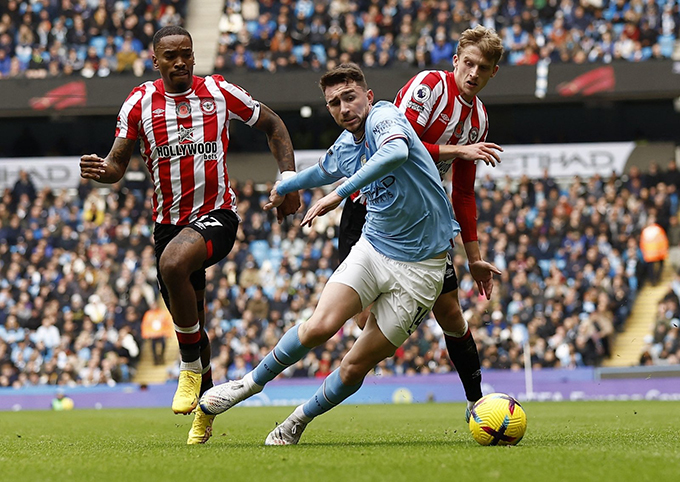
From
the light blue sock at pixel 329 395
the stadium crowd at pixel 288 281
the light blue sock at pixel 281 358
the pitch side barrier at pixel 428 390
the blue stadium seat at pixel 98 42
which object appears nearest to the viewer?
the light blue sock at pixel 281 358

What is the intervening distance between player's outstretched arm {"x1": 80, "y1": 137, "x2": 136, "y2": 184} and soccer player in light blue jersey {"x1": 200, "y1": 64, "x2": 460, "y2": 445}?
1544 millimetres

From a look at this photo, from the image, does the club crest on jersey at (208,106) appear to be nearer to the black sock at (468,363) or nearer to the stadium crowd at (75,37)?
the black sock at (468,363)

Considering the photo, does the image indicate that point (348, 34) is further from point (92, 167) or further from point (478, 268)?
point (92, 167)

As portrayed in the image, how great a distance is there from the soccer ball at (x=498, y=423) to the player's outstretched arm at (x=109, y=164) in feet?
9.33

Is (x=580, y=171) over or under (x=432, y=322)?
over

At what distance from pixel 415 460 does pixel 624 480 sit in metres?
1.17

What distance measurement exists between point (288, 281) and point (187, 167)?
13.8 meters

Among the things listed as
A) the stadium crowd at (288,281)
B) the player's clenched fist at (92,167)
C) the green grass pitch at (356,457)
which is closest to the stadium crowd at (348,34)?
the stadium crowd at (288,281)

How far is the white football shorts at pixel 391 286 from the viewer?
584 cm

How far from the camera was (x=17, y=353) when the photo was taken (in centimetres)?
1944

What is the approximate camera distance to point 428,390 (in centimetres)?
1747

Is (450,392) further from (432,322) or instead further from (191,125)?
(191,125)

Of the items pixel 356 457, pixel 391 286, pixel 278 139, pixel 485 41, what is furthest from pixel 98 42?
pixel 356 457

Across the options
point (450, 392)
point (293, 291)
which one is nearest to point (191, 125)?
point (450, 392)
